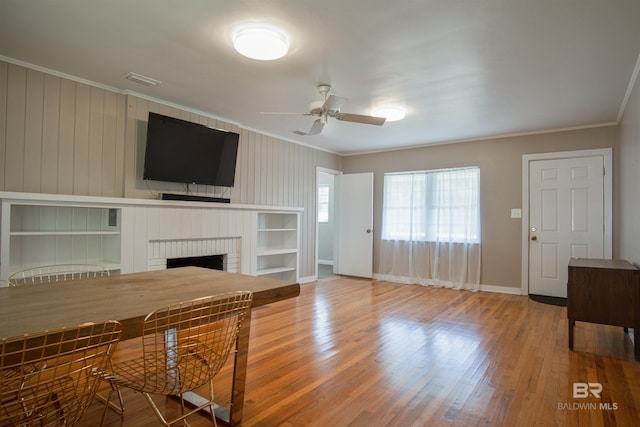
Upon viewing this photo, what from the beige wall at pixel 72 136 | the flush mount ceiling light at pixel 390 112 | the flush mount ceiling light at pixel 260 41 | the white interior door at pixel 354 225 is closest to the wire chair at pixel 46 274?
the beige wall at pixel 72 136

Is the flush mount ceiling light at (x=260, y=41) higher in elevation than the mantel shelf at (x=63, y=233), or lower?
higher

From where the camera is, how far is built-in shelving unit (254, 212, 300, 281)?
5414 millimetres

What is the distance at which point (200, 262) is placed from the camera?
4301mm

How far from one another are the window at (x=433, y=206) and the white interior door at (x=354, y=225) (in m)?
0.32

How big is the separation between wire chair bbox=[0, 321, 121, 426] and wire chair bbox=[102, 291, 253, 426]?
0.54 feet

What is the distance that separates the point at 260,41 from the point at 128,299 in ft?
6.09

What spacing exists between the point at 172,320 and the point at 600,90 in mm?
4276

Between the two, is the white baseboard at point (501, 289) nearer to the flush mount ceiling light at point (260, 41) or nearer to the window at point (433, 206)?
the window at point (433, 206)

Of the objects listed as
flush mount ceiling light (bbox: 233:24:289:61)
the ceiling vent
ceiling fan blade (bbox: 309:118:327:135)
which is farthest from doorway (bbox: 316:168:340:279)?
flush mount ceiling light (bbox: 233:24:289:61)

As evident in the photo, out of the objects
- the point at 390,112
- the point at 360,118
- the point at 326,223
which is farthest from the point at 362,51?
the point at 326,223

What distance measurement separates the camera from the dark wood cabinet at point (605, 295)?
287cm

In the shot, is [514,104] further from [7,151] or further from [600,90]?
[7,151]

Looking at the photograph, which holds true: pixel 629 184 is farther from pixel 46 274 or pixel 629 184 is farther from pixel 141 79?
pixel 46 274

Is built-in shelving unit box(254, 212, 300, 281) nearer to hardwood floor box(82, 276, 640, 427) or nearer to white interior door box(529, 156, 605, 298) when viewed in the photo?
hardwood floor box(82, 276, 640, 427)
